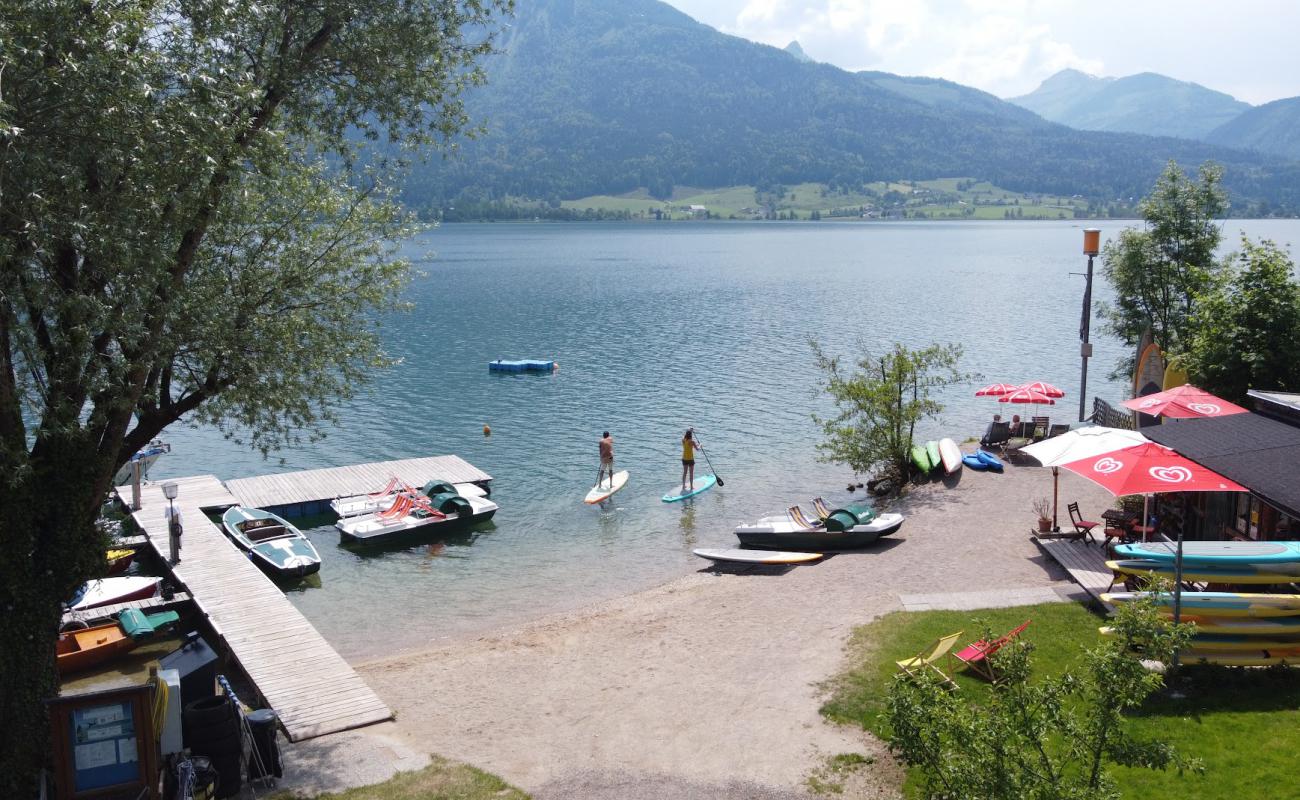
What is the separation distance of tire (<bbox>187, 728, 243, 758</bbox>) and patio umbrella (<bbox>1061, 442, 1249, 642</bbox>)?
14264mm

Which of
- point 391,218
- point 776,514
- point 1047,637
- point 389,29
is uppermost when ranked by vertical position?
point 389,29

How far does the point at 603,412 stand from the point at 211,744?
35444 mm

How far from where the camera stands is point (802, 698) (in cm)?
1468

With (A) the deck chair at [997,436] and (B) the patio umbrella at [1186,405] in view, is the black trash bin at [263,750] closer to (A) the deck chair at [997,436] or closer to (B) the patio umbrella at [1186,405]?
(B) the patio umbrella at [1186,405]

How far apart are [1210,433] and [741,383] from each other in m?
35.7

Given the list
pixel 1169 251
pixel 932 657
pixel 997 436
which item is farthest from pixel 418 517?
pixel 1169 251

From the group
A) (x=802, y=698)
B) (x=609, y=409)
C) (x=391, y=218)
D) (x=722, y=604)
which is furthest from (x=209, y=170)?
(x=609, y=409)

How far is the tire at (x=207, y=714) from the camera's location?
1234 cm

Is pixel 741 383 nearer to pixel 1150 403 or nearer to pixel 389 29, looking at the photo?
pixel 1150 403

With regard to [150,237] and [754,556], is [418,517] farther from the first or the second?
[150,237]

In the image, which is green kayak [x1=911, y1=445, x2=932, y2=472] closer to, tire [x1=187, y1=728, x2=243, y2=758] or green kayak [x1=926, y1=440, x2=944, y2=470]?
green kayak [x1=926, y1=440, x2=944, y2=470]

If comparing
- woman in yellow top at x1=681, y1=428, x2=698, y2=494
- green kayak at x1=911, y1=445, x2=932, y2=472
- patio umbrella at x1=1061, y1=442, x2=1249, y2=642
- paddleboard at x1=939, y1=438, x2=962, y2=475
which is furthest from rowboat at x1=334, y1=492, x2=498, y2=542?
patio umbrella at x1=1061, y1=442, x2=1249, y2=642

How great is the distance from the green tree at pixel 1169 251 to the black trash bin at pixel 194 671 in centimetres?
3254

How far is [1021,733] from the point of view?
7.97 meters
